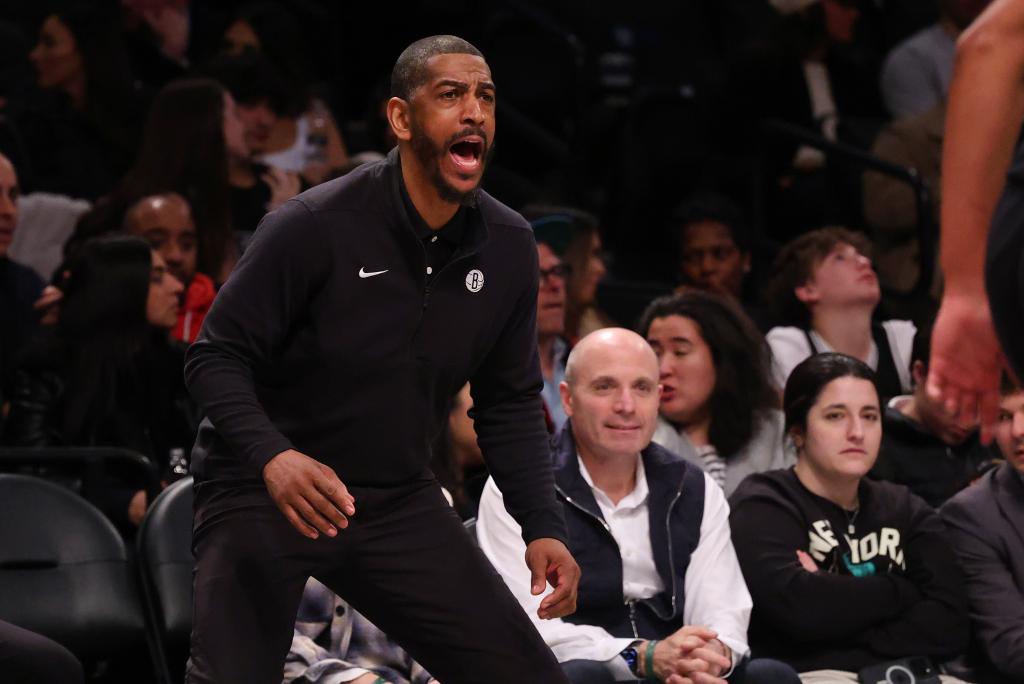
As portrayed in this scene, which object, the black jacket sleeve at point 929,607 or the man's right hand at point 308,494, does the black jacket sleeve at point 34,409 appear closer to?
the man's right hand at point 308,494

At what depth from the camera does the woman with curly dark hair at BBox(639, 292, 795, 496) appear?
492 cm

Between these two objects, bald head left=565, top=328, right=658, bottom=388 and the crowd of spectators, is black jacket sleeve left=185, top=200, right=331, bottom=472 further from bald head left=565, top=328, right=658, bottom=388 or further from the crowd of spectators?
bald head left=565, top=328, right=658, bottom=388

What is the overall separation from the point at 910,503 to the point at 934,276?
2373 mm

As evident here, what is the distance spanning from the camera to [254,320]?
2.99 meters

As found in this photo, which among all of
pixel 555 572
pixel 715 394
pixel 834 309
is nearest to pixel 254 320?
pixel 555 572

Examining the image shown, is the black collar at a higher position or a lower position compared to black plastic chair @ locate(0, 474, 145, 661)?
higher

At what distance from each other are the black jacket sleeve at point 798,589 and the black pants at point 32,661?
170 cm

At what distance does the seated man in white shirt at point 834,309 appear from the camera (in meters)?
5.54

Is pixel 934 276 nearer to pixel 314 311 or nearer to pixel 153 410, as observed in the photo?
pixel 153 410

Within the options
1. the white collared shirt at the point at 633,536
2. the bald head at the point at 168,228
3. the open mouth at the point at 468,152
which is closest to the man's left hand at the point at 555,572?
the open mouth at the point at 468,152

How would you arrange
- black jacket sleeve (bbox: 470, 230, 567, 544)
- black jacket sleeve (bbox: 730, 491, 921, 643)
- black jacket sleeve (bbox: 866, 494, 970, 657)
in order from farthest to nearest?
1. black jacket sleeve (bbox: 866, 494, 970, 657)
2. black jacket sleeve (bbox: 730, 491, 921, 643)
3. black jacket sleeve (bbox: 470, 230, 567, 544)

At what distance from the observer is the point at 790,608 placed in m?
4.12

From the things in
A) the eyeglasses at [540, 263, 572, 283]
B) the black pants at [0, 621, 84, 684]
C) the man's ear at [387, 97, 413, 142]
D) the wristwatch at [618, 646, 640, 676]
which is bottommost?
the black pants at [0, 621, 84, 684]

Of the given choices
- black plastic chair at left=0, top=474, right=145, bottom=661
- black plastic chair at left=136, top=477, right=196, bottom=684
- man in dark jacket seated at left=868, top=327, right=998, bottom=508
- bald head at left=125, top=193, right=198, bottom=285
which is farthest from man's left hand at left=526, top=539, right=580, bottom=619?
bald head at left=125, top=193, right=198, bottom=285
